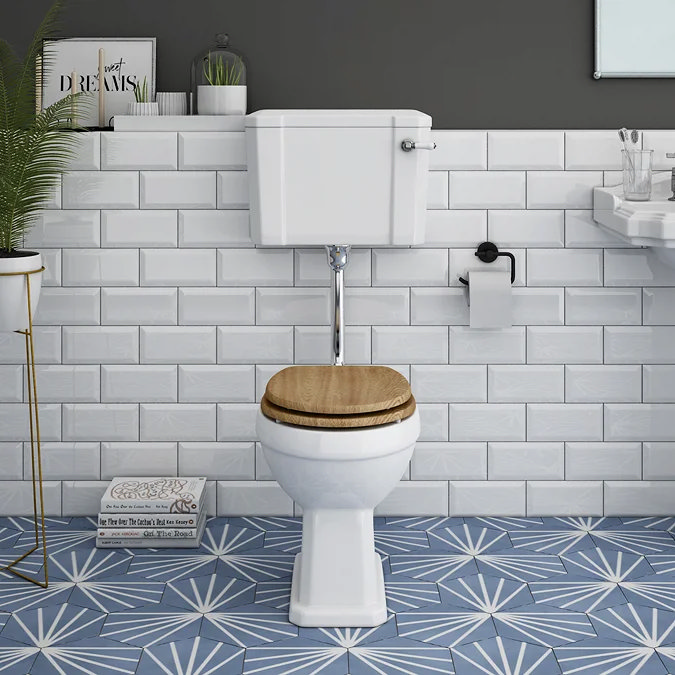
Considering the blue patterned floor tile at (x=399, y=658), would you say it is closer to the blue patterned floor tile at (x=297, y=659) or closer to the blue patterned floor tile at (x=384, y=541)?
the blue patterned floor tile at (x=297, y=659)

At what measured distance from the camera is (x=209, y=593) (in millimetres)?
2660

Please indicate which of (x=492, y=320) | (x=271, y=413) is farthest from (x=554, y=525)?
(x=271, y=413)

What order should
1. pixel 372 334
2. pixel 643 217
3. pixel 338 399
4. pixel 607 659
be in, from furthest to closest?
1. pixel 372 334
2. pixel 643 217
3. pixel 338 399
4. pixel 607 659

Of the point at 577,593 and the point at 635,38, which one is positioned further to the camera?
the point at 635,38

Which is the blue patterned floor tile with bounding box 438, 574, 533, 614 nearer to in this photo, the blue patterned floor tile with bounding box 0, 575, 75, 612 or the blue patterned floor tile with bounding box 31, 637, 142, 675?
the blue patterned floor tile with bounding box 31, 637, 142, 675

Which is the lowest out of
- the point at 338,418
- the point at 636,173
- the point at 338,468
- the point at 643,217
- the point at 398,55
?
the point at 338,468

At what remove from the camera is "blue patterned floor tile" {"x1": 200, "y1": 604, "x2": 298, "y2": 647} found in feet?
7.93

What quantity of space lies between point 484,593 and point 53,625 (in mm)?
1105

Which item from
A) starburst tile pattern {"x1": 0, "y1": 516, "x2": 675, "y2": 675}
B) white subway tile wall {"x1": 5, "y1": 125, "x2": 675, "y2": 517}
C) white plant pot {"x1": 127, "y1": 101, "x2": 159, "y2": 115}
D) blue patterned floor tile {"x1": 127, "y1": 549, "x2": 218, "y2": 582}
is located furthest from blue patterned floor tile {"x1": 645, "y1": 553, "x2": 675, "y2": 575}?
white plant pot {"x1": 127, "y1": 101, "x2": 159, "y2": 115}

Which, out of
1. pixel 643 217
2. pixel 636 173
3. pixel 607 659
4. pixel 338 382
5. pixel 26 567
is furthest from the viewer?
pixel 636 173

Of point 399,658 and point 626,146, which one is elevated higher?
point 626,146

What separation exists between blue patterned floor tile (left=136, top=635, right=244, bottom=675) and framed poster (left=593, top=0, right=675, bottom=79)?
2057 mm

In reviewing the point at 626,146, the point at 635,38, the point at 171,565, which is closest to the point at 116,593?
the point at 171,565

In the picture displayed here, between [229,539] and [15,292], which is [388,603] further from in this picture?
[15,292]
